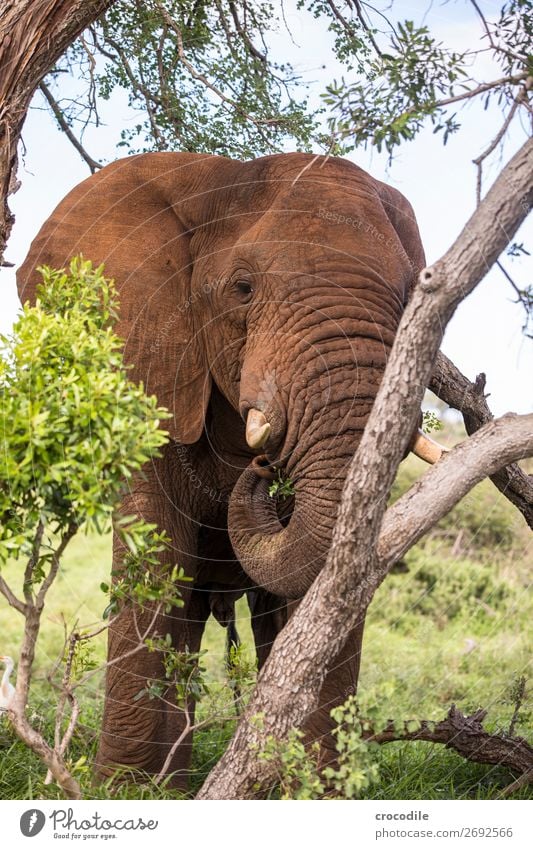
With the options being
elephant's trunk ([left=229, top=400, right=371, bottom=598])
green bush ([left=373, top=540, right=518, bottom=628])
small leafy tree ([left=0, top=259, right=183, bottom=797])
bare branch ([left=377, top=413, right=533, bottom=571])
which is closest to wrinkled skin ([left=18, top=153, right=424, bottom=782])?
elephant's trunk ([left=229, top=400, right=371, bottom=598])

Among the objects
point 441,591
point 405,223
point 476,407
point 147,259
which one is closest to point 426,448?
point 476,407

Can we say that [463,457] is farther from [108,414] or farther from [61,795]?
[61,795]

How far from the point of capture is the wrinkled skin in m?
3.29

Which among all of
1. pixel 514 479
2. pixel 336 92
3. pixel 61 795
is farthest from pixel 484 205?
pixel 61 795

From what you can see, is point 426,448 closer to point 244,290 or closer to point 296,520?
point 296,520

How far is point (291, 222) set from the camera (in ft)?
11.4

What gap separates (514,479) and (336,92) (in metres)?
1.59

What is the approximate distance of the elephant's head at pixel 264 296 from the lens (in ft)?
10.7

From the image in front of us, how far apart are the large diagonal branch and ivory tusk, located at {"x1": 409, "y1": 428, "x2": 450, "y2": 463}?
71 centimetres

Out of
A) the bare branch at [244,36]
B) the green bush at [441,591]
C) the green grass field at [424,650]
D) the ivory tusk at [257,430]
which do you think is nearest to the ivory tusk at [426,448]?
the ivory tusk at [257,430]

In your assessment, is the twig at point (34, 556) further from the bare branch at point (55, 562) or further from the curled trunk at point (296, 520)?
the curled trunk at point (296, 520)

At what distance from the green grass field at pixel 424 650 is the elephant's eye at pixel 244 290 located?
3.49ft

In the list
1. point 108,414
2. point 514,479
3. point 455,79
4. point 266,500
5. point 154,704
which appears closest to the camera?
point 108,414

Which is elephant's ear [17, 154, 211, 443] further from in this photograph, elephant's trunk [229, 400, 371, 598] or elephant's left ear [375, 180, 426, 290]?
elephant's left ear [375, 180, 426, 290]
